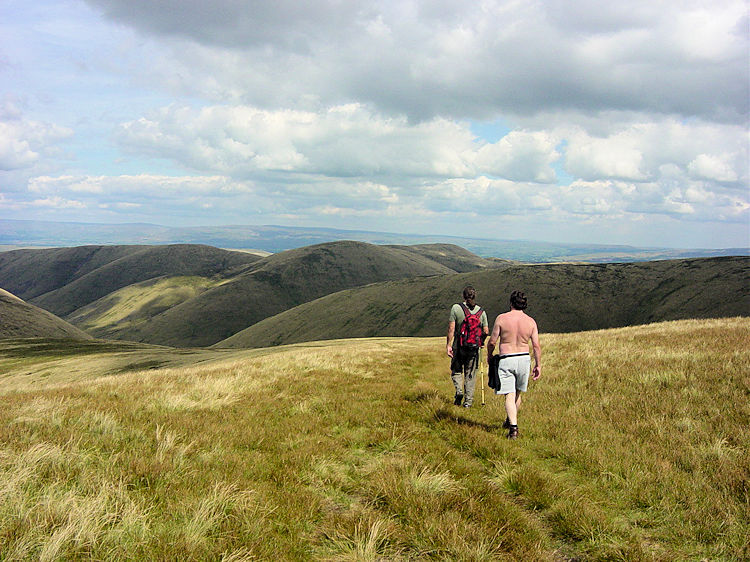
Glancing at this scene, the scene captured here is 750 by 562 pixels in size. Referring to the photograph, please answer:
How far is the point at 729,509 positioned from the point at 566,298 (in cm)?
11380

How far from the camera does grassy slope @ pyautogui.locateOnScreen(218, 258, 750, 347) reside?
86.1 metres

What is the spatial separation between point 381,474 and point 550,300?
112976 mm

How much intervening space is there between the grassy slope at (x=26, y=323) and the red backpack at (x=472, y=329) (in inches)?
6230

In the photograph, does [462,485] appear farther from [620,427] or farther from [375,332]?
[375,332]

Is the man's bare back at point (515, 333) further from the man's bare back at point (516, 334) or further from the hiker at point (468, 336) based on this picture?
the hiker at point (468, 336)

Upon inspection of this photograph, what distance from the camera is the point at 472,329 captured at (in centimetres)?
1050

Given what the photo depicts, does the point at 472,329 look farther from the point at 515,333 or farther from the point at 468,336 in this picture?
the point at 515,333

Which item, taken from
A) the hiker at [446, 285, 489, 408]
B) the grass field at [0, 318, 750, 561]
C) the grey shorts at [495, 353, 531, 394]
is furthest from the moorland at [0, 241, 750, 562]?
the grey shorts at [495, 353, 531, 394]

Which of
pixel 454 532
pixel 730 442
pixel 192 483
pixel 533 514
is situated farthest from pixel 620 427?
pixel 192 483

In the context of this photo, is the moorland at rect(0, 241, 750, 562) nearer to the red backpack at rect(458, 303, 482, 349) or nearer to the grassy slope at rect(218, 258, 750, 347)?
the red backpack at rect(458, 303, 482, 349)

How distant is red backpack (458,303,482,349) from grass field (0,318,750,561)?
6.05 feet

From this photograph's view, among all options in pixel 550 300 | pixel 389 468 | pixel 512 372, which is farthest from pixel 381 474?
pixel 550 300

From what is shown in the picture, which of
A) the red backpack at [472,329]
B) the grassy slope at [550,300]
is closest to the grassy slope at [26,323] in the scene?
the grassy slope at [550,300]

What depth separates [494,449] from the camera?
23.5 ft
